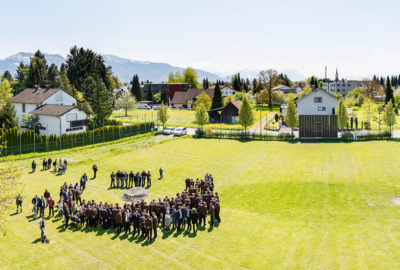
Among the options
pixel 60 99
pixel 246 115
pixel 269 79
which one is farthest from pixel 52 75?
pixel 269 79

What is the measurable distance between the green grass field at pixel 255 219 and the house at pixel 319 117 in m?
10.5

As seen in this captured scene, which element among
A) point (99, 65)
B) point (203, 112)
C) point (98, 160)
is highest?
point (99, 65)

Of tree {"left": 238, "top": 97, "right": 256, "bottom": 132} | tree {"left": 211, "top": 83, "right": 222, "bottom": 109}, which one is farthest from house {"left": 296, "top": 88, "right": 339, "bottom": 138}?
tree {"left": 211, "top": 83, "right": 222, "bottom": 109}

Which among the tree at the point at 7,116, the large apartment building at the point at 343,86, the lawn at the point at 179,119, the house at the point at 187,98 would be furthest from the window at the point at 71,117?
the large apartment building at the point at 343,86

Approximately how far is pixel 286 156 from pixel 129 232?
25.7 meters

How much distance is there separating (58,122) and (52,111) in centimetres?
308

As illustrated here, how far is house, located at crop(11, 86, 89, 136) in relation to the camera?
5306 cm

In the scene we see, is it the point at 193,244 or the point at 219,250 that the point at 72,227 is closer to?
the point at 193,244

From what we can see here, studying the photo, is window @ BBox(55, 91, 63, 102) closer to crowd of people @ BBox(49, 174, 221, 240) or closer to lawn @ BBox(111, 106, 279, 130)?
lawn @ BBox(111, 106, 279, 130)

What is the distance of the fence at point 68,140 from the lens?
1748 inches

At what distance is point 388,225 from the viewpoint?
20.6 metres

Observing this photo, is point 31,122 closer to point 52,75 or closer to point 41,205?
point 52,75

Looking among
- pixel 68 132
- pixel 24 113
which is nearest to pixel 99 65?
pixel 24 113

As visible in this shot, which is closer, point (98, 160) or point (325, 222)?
point (325, 222)
